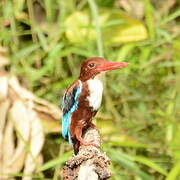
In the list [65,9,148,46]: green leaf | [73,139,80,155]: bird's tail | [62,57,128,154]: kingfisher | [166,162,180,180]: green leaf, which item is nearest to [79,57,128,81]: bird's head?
[62,57,128,154]: kingfisher

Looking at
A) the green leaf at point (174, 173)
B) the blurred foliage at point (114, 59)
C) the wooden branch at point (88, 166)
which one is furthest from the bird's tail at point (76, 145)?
the blurred foliage at point (114, 59)

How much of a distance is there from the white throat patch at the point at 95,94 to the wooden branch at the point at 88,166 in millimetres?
255

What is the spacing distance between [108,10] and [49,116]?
120cm

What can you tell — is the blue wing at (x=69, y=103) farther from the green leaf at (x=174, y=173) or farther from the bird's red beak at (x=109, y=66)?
the green leaf at (x=174, y=173)

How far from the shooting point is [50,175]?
4566 mm

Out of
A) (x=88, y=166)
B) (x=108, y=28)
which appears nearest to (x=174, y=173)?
(x=108, y=28)

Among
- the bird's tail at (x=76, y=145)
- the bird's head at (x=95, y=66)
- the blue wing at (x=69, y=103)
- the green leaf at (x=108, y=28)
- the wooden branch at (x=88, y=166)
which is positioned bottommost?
the bird's tail at (x=76, y=145)

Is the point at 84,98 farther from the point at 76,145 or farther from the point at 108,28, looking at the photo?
the point at 108,28

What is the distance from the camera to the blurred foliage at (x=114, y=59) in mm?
4641

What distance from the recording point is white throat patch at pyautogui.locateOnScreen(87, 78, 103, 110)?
8.67 feet

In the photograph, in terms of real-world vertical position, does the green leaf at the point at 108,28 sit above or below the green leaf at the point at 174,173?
above

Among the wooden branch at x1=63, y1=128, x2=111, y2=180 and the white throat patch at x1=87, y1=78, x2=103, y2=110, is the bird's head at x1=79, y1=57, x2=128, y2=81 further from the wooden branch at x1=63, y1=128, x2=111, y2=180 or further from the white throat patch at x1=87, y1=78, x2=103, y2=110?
the wooden branch at x1=63, y1=128, x2=111, y2=180

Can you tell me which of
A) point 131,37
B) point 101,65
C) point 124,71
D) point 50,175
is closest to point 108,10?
point 131,37

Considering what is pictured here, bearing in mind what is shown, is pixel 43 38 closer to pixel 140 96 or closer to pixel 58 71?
pixel 58 71
